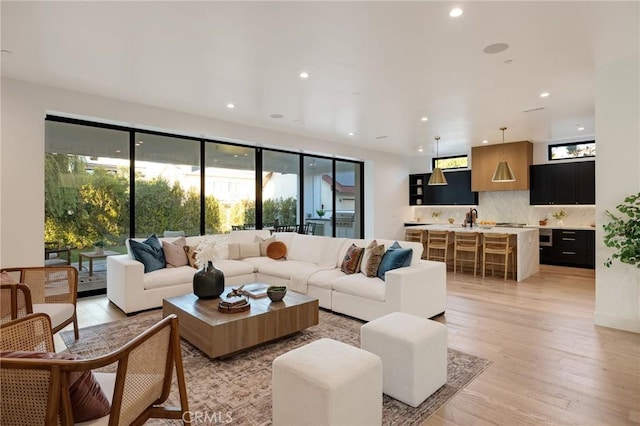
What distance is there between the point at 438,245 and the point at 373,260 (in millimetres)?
3270

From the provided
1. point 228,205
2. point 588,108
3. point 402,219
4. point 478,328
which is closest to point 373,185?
point 402,219

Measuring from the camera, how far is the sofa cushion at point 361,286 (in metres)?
3.75

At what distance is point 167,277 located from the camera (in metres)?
4.38

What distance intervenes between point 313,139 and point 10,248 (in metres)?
5.46

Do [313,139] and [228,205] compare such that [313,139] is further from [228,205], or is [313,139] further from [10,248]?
[10,248]

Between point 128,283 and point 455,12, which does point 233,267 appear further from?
point 455,12

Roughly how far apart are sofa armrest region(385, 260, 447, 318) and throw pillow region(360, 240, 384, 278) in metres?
0.38

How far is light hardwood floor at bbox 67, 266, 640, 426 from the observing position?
219 cm

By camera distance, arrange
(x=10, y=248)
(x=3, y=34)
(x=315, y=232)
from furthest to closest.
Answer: (x=315, y=232), (x=10, y=248), (x=3, y=34)

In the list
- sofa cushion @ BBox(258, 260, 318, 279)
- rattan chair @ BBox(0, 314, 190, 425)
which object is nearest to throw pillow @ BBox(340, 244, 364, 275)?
sofa cushion @ BBox(258, 260, 318, 279)

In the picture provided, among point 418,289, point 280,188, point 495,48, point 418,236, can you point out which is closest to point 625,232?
point 418,289

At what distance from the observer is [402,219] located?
1020 cm

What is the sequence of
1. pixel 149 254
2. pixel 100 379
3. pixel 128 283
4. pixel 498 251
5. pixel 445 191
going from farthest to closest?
pixel 445 191 → pixel 498 251 → pixel 149 254 → pixel 128 283 → pixel 100 379

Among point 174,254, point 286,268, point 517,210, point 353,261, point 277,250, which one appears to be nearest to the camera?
point 353,261
